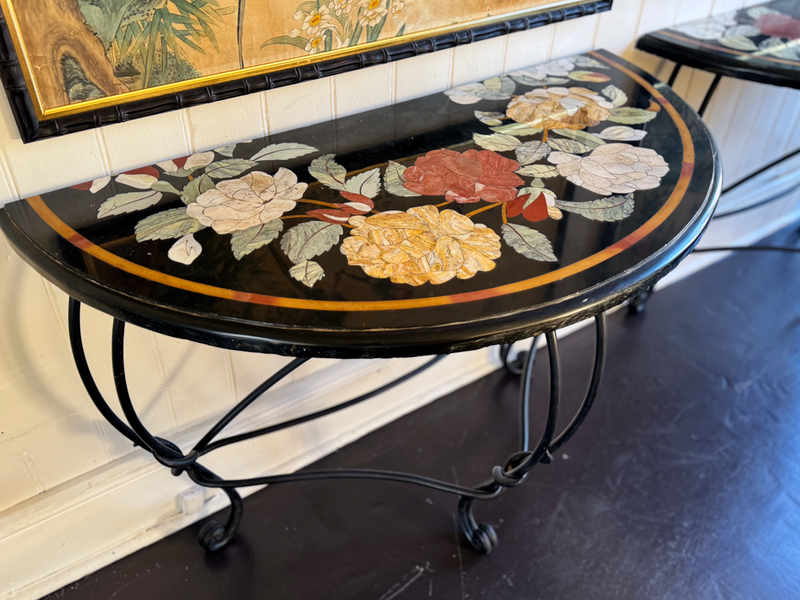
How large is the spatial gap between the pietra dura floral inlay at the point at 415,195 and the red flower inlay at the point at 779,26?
0.56 m

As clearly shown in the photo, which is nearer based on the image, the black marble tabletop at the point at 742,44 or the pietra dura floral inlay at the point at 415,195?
the pietra dura floral inlay at the point at 415,195

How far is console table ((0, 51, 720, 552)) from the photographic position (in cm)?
76

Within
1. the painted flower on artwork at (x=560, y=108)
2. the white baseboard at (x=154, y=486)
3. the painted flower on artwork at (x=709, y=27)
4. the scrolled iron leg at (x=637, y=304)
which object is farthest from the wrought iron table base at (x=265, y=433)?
the painted flower on artwork at (x=709, y=27)

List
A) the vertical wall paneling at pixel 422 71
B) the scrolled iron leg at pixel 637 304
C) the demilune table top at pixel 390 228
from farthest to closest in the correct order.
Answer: the scrolled iron leg at pixel 637 304
the vertical wall paneling at pixel 422 71
the demilune table top at pixel 390 228

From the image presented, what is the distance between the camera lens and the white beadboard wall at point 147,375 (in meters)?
1.01

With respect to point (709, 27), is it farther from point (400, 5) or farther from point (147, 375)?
point (147, 375)

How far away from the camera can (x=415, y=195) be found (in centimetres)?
94

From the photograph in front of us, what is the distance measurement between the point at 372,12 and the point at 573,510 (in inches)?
43.8

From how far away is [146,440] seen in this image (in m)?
1.04

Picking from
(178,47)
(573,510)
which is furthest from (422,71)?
(573,510)

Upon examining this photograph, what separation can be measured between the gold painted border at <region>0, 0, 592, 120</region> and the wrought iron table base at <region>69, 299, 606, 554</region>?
26cm

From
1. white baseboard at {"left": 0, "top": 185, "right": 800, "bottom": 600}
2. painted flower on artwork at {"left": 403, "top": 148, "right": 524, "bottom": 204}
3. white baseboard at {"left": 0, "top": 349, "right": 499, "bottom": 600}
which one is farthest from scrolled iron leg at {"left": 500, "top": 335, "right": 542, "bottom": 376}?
painted flower on artwork at {"left": 403, "top": 148, "right": 524, "bottom": 204}

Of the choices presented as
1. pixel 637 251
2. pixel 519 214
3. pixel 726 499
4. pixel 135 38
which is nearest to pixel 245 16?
pixel 135 38

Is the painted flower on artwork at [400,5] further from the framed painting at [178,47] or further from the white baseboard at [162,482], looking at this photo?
the white baseboard at [162,482]
